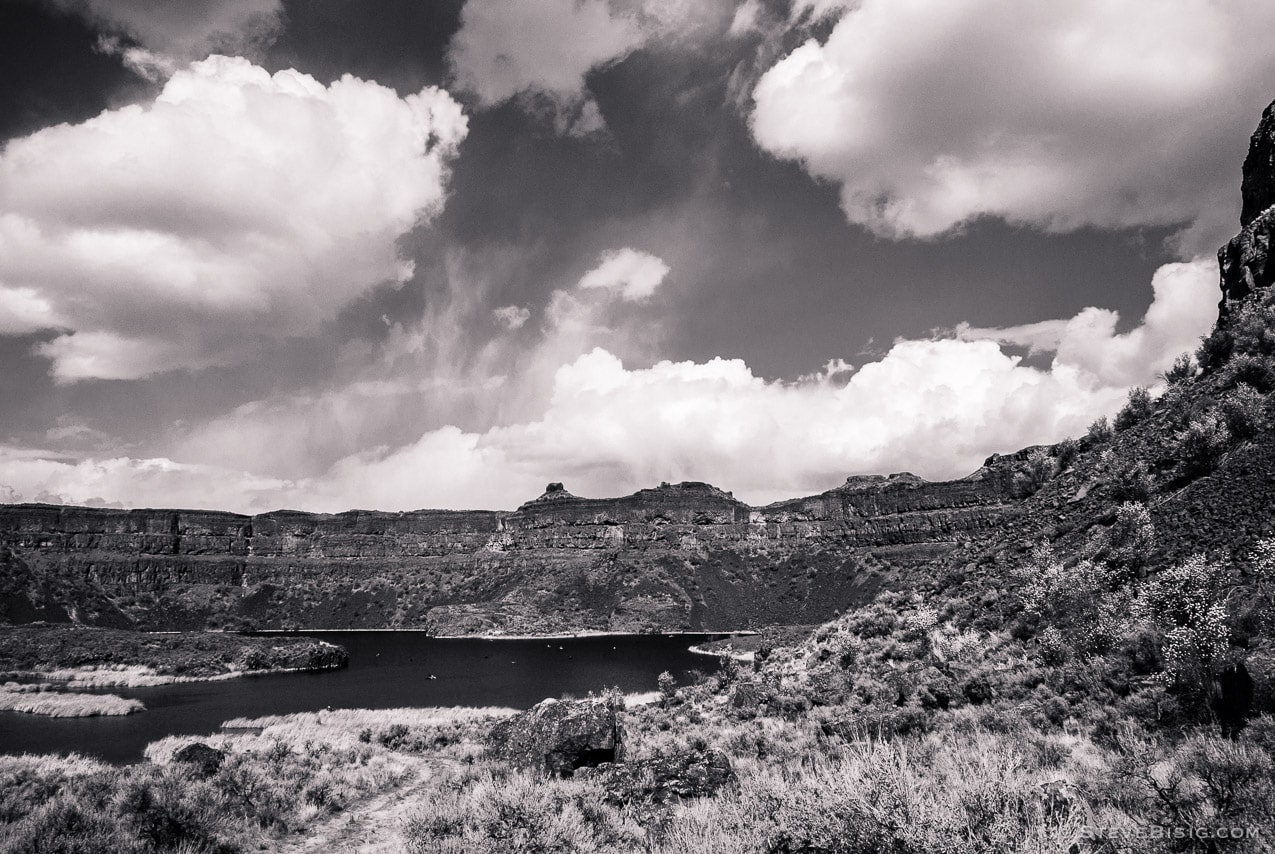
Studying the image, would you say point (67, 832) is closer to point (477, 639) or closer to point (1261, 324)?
point (1261, 324)

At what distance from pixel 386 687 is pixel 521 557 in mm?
92643

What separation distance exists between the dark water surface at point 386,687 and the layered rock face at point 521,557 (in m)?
24.6

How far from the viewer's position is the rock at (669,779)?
12555 millimetres

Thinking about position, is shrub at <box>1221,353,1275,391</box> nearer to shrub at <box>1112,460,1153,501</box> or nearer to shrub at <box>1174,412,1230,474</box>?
shrub at <box>1174,412,1230,474</box>

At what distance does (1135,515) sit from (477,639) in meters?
105

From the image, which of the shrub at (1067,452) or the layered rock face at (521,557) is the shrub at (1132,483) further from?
the layered rock face at (521,557)

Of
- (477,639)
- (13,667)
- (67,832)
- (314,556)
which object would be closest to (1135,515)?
(67,832)

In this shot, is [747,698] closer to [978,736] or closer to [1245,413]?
[978,736]

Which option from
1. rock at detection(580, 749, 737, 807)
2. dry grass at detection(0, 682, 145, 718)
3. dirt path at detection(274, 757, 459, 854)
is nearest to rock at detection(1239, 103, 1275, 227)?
rock at detection(580, 749, 737, 807)

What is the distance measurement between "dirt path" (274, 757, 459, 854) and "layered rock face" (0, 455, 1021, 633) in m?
100

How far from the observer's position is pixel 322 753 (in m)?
24.5

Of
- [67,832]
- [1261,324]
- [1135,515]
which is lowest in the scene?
[67,832]

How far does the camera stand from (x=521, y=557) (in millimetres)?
151500

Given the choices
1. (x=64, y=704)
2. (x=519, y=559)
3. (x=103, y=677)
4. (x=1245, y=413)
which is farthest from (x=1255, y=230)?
(x=519, y=559)
